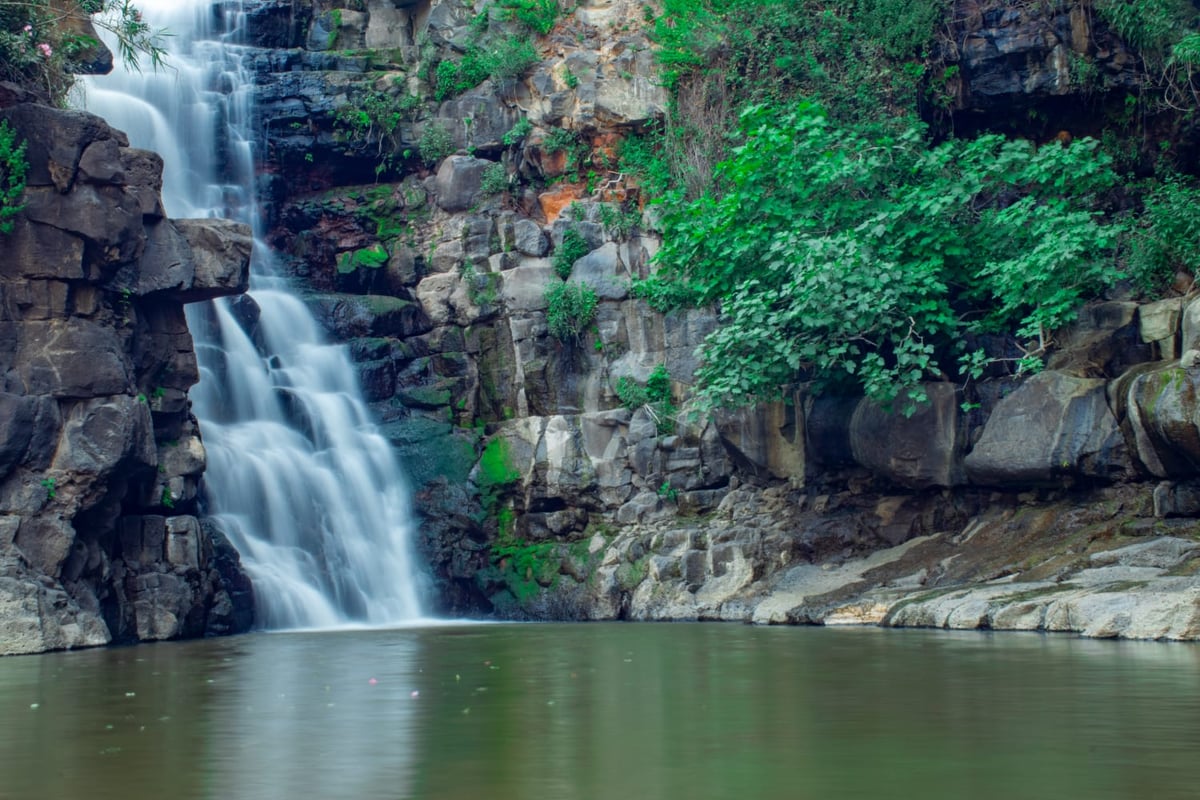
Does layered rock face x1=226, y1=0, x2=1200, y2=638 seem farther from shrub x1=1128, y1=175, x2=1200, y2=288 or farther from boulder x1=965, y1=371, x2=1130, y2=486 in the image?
shrub x1=1128, y1=175, x2=1200, y2=288

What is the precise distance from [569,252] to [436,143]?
4.28 meters

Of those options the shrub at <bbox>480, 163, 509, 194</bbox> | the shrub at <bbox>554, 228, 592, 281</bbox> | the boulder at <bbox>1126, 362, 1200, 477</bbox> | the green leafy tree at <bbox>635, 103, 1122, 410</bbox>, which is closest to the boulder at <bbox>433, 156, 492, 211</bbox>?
the shrub at <bbox>480, 163, 509, 194</bbox>

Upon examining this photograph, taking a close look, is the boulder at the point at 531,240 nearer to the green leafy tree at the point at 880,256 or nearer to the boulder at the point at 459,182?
the boulder at the point at 459,182

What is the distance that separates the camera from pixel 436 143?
24.0 meters

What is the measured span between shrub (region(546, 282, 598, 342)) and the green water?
31.1 ft

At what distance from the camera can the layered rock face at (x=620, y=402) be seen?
14695mm

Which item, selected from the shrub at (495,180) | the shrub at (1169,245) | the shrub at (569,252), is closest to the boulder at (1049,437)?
the shrub at (1169,245)

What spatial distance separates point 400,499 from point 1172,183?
41.3 feet

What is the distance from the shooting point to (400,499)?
2017 cm

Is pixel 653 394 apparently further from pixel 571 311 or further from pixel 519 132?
pixel 519 132

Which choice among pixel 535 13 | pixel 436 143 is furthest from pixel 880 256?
pixel 436 143

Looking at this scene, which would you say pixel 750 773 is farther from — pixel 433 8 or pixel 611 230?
pixel 433 8

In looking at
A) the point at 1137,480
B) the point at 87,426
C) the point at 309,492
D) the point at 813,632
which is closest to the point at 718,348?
the point at 813,632

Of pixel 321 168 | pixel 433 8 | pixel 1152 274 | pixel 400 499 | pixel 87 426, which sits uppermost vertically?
pixel 433 8
